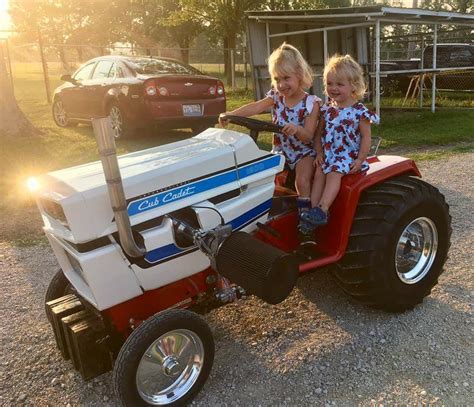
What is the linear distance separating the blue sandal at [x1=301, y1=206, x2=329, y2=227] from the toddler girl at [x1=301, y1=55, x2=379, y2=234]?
12cm

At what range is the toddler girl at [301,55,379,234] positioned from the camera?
3170 millimetres

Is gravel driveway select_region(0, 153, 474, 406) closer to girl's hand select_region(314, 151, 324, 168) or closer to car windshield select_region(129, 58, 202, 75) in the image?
girl's hand select_region(314, 151, 324, 168)

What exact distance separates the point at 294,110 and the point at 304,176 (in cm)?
45

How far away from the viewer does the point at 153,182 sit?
2557 millimetres

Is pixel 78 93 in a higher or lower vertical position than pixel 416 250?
higher

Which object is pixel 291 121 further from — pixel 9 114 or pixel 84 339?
pixel 9 114

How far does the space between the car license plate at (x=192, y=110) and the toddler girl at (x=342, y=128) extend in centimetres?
572

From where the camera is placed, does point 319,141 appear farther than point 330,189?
Yes

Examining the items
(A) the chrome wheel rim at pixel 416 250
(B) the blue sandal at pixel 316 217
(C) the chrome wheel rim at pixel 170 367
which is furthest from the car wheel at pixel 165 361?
(A) the chrome wheel rim at pixel 416 250

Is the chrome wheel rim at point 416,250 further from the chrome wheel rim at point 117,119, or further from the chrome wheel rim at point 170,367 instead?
the chrome wheel rim at point 117,119

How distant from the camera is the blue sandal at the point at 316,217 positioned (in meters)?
2.98

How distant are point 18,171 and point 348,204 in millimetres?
6178

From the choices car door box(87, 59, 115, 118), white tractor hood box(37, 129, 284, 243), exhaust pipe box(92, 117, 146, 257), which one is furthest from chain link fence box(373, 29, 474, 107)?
exhaust pipe box(92, 117, 146, 257)

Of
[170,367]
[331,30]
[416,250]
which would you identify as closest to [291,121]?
[416,250]
